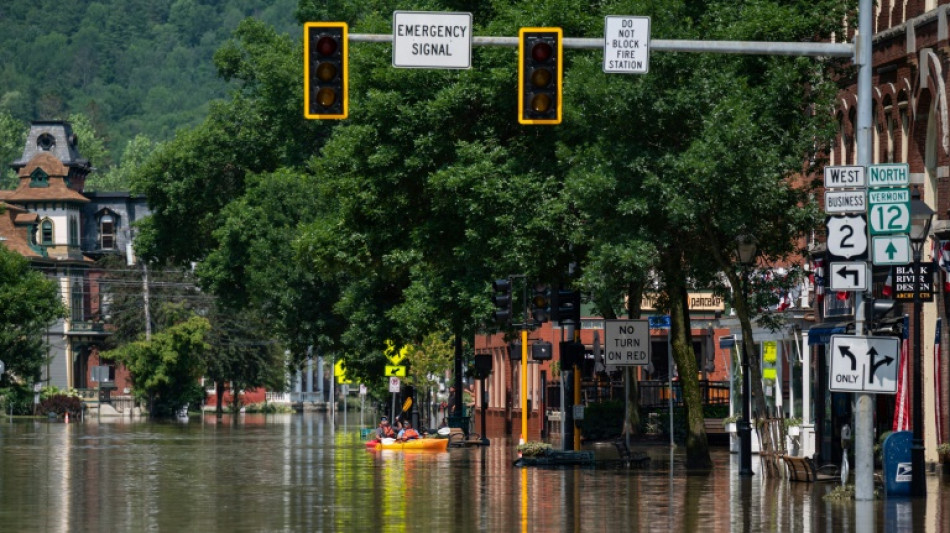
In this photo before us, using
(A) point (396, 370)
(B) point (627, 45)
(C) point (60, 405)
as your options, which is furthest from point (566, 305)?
(C) point (60, 405)

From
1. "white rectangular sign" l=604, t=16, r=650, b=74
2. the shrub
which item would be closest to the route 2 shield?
"white rectangular sign" l=604, t=16, r=650, b=74

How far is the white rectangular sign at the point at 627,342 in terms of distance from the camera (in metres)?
41.9

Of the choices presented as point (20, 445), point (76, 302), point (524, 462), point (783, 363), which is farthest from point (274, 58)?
point (76, 302)

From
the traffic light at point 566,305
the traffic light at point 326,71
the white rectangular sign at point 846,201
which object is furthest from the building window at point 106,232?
the traffic light at point 326,71

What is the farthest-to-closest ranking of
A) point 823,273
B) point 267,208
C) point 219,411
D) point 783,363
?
point 219,411, point 267,208, point 783,363, point 823,273

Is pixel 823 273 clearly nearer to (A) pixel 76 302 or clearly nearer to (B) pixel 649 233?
(B) pixel 649 233

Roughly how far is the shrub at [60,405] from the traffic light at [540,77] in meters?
114

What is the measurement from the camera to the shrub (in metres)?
134

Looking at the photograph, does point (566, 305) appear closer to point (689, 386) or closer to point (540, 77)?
point (689, 386)

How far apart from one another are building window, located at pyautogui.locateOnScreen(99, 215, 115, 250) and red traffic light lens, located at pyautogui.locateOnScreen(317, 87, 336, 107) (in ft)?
456

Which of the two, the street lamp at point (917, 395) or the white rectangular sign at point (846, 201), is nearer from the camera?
the white rectangular sign at point (846, 201)

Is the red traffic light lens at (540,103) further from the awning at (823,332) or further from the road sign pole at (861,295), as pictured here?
the awning at (823,332)

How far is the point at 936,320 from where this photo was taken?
36.5m

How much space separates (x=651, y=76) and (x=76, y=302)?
412 feet
